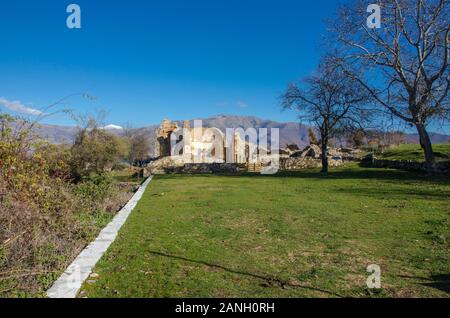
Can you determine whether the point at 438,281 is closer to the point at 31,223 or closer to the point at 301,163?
the point at 31,223

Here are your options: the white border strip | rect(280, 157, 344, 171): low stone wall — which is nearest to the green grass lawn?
the white border strip

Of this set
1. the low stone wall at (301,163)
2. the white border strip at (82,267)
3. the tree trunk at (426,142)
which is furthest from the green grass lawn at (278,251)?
the low stone wall at (301,163)

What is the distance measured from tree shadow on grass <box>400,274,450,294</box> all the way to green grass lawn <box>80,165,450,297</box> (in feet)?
0.04

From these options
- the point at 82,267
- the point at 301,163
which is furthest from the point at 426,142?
the point at 82,267

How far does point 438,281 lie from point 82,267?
5.12 m

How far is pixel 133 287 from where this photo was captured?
4816 millimetres

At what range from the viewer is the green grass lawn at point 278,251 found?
15.8 feet

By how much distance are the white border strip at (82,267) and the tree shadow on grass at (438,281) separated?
4606 mm

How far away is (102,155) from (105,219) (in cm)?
2082

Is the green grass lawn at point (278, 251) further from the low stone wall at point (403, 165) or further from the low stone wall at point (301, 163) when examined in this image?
the low stone wall at point (301, 163)

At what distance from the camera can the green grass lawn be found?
482 cm

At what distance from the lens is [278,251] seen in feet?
21.5

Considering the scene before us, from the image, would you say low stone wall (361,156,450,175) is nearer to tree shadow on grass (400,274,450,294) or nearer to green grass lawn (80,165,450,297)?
green grass lawn (80,165,450,297)
